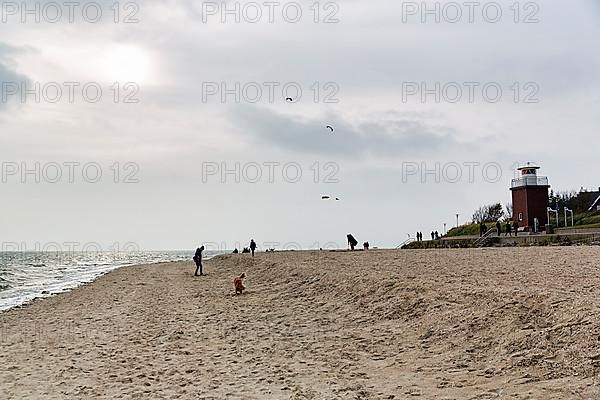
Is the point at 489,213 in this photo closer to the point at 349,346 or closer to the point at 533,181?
the point at 533,181

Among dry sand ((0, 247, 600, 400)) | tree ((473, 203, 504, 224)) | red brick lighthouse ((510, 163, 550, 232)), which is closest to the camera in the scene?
dry sand ((0, 247, 600, 400))

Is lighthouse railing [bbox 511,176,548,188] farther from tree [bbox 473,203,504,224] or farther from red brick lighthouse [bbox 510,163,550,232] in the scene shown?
tree [bbox 473,203,504,224]

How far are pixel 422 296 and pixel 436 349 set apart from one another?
3516 millimetres

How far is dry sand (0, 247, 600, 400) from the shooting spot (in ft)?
26.2

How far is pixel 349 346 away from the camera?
1119cm

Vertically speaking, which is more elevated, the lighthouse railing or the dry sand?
the lighthouse railing

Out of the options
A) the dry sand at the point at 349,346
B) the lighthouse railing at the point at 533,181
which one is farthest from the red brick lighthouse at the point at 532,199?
the dry sand at the point at 349,346

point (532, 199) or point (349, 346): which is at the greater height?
point (532, 199)

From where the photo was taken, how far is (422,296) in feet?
43.5

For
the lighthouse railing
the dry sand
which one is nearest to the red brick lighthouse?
the lighthouse railing

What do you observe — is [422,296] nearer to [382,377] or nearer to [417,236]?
[382,377]

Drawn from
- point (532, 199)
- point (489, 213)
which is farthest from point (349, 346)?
point (489, 213)

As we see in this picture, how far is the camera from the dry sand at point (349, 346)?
8.00 meters

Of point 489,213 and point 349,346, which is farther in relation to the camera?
point 489,213
